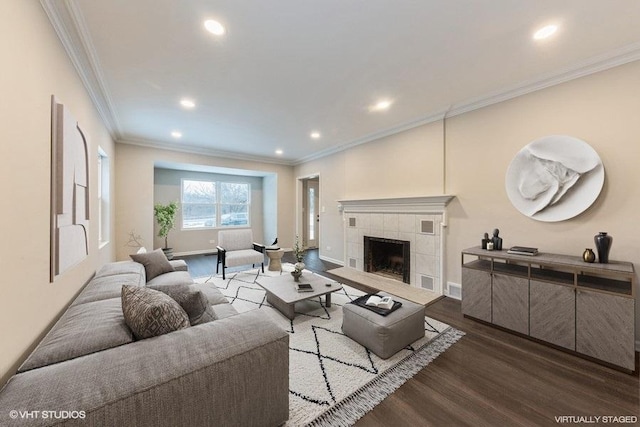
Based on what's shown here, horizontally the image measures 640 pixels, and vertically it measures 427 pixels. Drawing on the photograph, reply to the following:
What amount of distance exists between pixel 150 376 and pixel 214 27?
2324mm

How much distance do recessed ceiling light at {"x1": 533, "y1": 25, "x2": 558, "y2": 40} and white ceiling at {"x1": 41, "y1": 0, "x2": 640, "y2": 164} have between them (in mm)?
54

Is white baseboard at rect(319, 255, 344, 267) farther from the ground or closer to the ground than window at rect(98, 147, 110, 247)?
closer to the ground

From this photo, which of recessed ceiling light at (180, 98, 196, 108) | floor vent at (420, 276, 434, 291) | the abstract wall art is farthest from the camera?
floor vent at (420, 276, 434, 291)

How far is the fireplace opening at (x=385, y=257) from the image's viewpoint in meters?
4.21

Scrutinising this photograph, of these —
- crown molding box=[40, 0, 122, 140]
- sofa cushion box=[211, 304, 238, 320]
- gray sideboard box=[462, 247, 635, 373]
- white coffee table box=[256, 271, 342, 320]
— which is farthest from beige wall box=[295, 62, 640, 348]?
crown molding box=[40, 0, 122, 140]

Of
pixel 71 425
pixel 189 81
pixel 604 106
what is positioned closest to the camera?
pixel 71 425

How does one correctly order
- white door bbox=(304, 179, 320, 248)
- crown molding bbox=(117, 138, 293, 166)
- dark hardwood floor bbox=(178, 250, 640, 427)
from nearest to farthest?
dark hardwood floor bbox=(178, 250, 640, 427), crown molding bbox=(117, 138, 293, 166), white door bbox=(304, 179, 320, 248)

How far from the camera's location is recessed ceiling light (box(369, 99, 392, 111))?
10.5ft

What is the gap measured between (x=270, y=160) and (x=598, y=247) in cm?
608

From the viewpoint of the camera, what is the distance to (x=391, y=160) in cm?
428

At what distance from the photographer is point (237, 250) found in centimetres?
464

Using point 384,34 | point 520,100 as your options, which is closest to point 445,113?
point 520,100

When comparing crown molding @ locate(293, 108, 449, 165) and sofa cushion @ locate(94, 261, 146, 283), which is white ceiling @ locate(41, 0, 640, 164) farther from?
sofa cushion @ locate(94, 261, 146, 283)

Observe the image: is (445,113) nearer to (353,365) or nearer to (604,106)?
(604,106)
